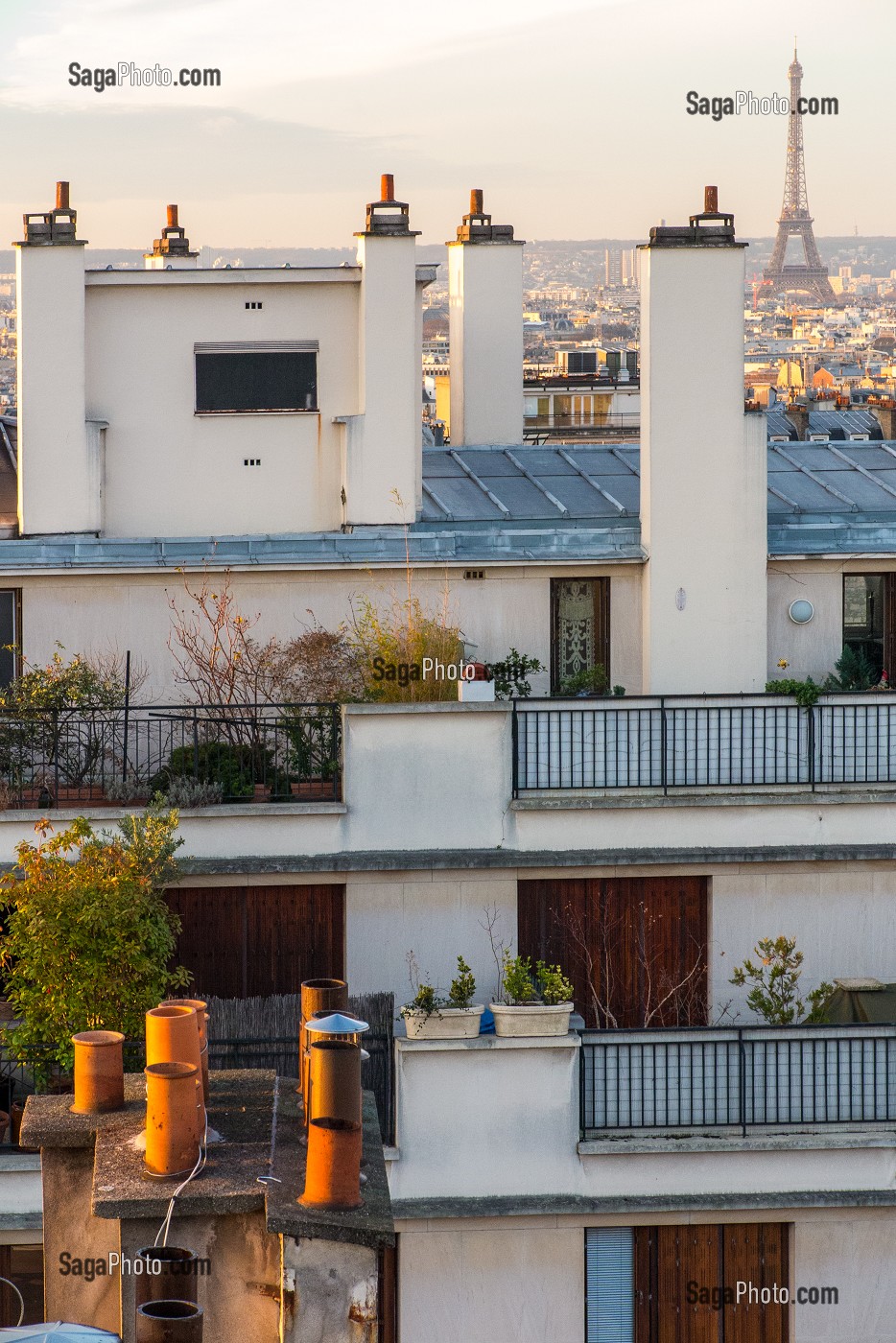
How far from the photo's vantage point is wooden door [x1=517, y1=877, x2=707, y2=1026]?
19.8m

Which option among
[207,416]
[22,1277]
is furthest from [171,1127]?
[207,416]

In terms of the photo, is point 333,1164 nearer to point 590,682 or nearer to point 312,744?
point 312,744

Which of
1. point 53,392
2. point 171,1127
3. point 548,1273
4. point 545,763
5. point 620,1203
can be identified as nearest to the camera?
point 171,1127

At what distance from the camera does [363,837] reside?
63.7 feet

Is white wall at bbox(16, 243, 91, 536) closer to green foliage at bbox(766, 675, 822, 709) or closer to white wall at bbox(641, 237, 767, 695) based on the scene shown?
white wall at bbox(641, 237, 767, 695)

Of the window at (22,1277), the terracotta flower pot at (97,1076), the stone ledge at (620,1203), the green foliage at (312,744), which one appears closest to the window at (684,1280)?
the stone ledge at (620,1203)

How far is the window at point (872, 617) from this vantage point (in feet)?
75.2

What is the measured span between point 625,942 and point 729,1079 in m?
1.96

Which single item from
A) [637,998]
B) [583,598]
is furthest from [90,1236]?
[583,598]

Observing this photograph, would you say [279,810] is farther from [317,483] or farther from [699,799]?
[317,483]

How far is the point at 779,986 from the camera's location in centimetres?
1966

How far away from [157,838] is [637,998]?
4.91m

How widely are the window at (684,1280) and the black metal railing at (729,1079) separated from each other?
3.32ft

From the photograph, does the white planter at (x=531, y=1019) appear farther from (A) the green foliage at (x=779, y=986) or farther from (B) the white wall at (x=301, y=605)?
(B) the white wall at (x=301, y=605)
